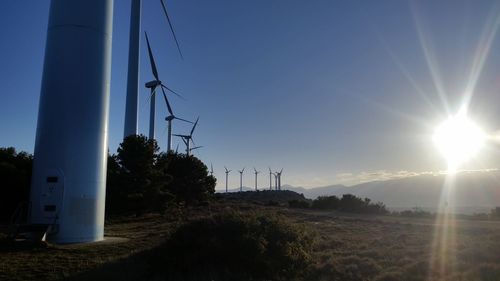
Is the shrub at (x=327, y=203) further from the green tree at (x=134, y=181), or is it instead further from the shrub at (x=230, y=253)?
the shrub at (x=230, y=253)

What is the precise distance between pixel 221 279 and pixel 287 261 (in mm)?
2395

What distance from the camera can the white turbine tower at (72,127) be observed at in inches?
766

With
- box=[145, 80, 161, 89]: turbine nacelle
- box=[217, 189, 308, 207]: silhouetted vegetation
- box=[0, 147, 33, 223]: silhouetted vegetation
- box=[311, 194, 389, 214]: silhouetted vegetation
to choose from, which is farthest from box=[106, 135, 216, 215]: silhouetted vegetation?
box=[217, 189, 308, 207]: silhouetted vegetation

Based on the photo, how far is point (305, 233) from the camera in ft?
53.6

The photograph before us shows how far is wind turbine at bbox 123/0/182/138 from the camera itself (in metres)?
46.1

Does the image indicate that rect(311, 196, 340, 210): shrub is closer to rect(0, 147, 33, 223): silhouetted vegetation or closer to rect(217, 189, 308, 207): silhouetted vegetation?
rect(217, 189, 308, 207): silhouetted vegetation

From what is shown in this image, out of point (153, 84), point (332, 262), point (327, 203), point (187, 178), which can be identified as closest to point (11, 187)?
point (187, 178)

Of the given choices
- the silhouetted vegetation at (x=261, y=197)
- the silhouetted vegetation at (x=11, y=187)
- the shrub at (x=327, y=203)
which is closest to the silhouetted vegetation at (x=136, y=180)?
the silhouetted vegetation at (x=11, y=187)

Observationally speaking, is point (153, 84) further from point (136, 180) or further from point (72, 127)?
point (72, 127)

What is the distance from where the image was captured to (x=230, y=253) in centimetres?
1405

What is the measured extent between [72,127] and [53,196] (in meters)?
2.93

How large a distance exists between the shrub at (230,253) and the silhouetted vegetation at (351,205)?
4459 cm

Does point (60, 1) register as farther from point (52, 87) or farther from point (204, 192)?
point (204, 192)

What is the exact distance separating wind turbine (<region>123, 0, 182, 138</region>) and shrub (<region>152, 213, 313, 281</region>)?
1307 inches
